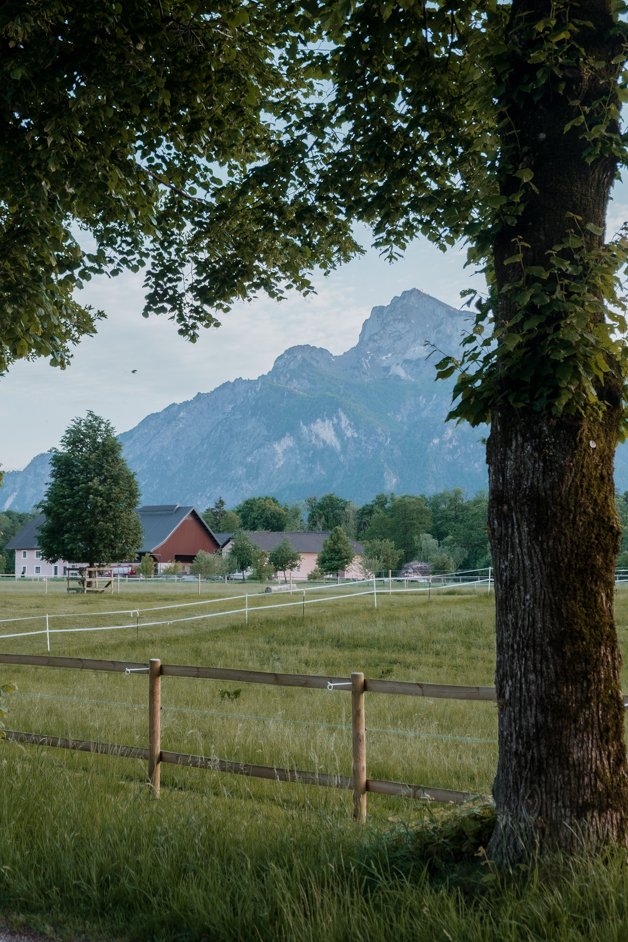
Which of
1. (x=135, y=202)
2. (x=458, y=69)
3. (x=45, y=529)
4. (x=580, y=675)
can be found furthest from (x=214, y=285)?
(x=45, y=529)

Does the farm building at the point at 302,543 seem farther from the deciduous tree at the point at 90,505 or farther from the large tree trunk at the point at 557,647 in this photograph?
the large tree trunk at the point at 557,647

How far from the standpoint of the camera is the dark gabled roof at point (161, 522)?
10144 cm

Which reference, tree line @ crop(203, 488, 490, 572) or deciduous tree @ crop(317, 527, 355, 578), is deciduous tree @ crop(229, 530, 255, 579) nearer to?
deciduous tree @ crop(317, 527, 355, 578)

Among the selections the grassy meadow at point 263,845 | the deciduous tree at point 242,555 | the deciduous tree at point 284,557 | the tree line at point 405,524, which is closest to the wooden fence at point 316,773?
the grassy meadow at point 263,845

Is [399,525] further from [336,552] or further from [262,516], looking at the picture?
[262,516]

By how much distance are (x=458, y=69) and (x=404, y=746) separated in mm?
7631

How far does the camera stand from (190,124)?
8445mm

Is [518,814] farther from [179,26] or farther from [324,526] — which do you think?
[324,526]

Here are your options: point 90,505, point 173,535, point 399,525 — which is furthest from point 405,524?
point 90,505

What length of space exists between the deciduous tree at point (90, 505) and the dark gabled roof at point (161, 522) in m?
44.3

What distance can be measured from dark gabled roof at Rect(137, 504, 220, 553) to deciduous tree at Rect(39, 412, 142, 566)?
4430 cm

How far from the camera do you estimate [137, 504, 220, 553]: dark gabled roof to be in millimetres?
101438

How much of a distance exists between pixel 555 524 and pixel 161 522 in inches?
4039

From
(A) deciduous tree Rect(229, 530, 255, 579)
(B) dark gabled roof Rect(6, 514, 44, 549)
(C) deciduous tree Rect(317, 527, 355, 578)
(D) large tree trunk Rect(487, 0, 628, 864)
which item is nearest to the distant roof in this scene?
(B) dark gabled roof Rect(6, 514, 44, 549)
